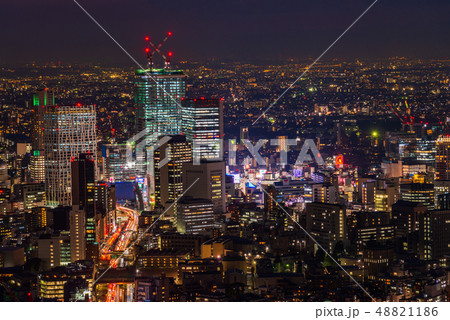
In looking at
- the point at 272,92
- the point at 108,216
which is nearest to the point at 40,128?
the point at 108,216

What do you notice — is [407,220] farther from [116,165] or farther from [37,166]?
[37,166]

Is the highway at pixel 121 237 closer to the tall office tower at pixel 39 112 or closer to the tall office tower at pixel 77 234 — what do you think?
the tall office tower at pixel 77 234

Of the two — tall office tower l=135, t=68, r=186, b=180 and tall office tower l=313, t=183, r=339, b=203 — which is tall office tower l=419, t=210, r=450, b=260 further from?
tall office tower l=135, t=68, r=186, b=180

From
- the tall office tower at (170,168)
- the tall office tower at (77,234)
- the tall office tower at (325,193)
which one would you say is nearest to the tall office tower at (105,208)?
the tall office tower at (77,234)

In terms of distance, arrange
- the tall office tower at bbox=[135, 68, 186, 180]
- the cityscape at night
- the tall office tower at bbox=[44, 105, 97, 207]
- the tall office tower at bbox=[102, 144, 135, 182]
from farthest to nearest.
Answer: the tall office tower at bbox=[135, 68, 186, 180] < the tall office tower at bbox=[44, 105, 97, 207] < the tall office tower at bbox=[102, 144, 135, 182] < the cityscape at night

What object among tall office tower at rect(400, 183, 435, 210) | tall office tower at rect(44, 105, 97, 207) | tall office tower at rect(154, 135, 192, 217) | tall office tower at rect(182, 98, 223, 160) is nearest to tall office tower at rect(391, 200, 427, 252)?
tall office tower at rect(400, 183, 435, 210)

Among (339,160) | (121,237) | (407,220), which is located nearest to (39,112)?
(121,237)
